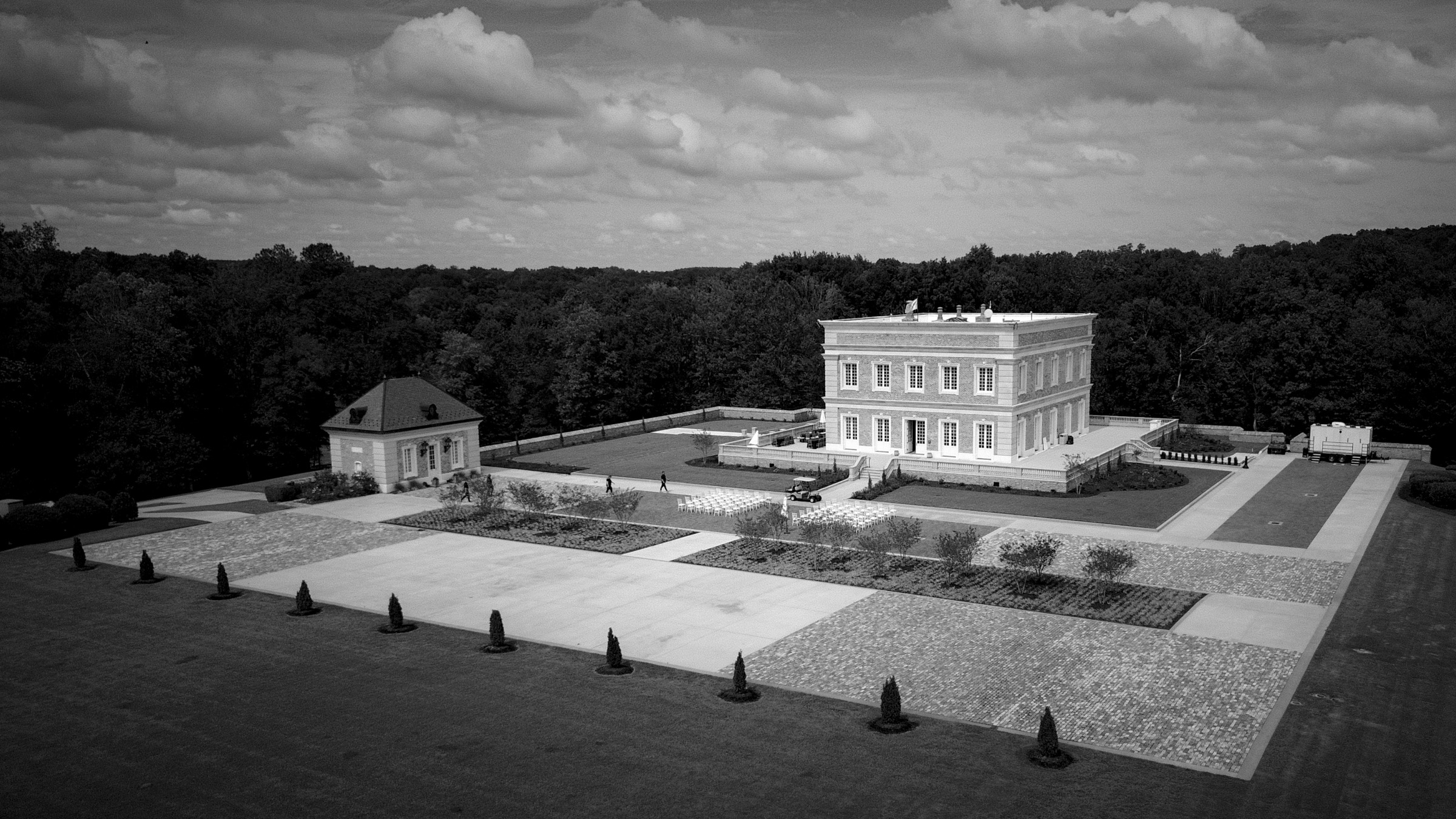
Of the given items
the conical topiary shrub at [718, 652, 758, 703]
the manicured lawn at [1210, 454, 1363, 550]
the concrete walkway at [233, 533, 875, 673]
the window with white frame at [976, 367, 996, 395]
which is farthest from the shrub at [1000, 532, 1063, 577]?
the window with white frame at [976, 367, 996, 395]

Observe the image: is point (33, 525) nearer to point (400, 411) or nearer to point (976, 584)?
point (400, 411)

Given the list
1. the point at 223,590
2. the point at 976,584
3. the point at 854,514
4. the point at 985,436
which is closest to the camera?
the point at 976,584

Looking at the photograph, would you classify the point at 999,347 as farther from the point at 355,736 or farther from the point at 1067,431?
the point at 355,736

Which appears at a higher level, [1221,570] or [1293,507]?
[1293,507]

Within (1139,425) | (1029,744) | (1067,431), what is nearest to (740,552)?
(1029,744)

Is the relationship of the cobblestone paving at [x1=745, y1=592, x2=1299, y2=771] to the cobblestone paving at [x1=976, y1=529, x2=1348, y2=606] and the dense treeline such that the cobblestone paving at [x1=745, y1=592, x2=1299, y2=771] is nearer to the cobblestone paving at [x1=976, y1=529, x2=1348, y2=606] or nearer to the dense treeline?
the cobblestone paving at [x1=976, y1=529, x2=1348, y2=606]

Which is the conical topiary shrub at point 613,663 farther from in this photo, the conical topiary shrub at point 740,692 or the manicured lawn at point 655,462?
the manicured lawn at point 655,462

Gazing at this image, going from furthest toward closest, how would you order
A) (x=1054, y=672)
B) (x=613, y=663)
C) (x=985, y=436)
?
(x=985, y=436), (x=613, y=663), (x=1054, y=672)

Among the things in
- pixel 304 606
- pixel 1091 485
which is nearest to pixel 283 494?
pixel 304 606

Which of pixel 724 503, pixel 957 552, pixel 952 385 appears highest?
pixel 952 385
